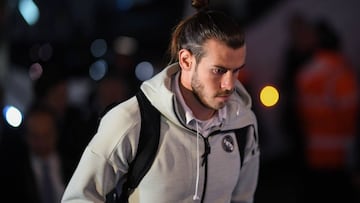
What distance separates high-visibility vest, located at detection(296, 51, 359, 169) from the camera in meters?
5.43

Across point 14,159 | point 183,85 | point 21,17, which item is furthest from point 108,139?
point 21,17

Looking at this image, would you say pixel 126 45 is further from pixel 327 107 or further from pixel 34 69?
pixel 327 107

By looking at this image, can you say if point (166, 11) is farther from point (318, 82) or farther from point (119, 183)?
point (119, 183)

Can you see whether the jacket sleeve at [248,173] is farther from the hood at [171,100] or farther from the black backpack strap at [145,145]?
the black backpack strap at [145,145]

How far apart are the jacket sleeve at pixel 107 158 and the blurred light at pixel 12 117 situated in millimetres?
1628


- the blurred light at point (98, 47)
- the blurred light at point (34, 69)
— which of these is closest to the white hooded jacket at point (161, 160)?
the blurred light at point (34, 69)

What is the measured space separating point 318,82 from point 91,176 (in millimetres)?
3042

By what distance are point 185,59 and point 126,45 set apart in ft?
12.9

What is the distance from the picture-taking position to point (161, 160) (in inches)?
105

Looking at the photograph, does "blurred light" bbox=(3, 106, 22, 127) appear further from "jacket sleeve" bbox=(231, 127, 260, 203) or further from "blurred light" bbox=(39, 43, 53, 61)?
"jacket sleeve" bbox=(231, 127, 260, 203)

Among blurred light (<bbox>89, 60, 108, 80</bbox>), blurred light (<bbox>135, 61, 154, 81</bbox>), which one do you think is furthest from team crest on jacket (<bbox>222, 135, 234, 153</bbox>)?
blurred light (<bbox>89, 60, 108, 80</bbox>)

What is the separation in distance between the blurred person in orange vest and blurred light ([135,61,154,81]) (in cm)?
122

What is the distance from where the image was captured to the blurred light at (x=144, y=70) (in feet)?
20.3

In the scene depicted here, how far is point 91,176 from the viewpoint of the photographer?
2670 mm
